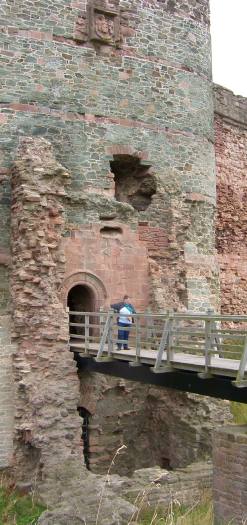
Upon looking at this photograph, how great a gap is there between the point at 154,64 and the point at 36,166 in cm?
468

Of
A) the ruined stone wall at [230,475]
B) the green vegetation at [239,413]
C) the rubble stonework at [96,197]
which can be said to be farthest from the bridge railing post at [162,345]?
the green vegetation at [239,413]

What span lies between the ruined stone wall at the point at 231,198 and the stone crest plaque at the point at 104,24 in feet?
16.5

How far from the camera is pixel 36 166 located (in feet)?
43.5

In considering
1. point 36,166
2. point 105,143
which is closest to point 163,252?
point 105,143

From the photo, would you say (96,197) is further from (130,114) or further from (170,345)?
(170,345)

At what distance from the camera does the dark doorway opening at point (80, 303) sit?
14688 millimetres

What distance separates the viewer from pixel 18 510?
11281mm

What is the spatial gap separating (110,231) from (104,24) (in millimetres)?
4812

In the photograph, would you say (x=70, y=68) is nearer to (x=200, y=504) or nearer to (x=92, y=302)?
(x=92, y=302)

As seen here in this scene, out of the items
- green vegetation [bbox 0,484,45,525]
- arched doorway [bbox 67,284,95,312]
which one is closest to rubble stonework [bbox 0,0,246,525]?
arched doorway [bbox 67,284,95,312]

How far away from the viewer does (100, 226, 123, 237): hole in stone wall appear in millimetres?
14773

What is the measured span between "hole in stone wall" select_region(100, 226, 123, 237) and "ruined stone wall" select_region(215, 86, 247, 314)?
547cm

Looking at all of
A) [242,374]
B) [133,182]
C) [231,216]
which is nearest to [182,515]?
[242,374]

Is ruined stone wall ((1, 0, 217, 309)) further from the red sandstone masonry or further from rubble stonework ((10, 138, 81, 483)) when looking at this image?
the red sandstone masonry
